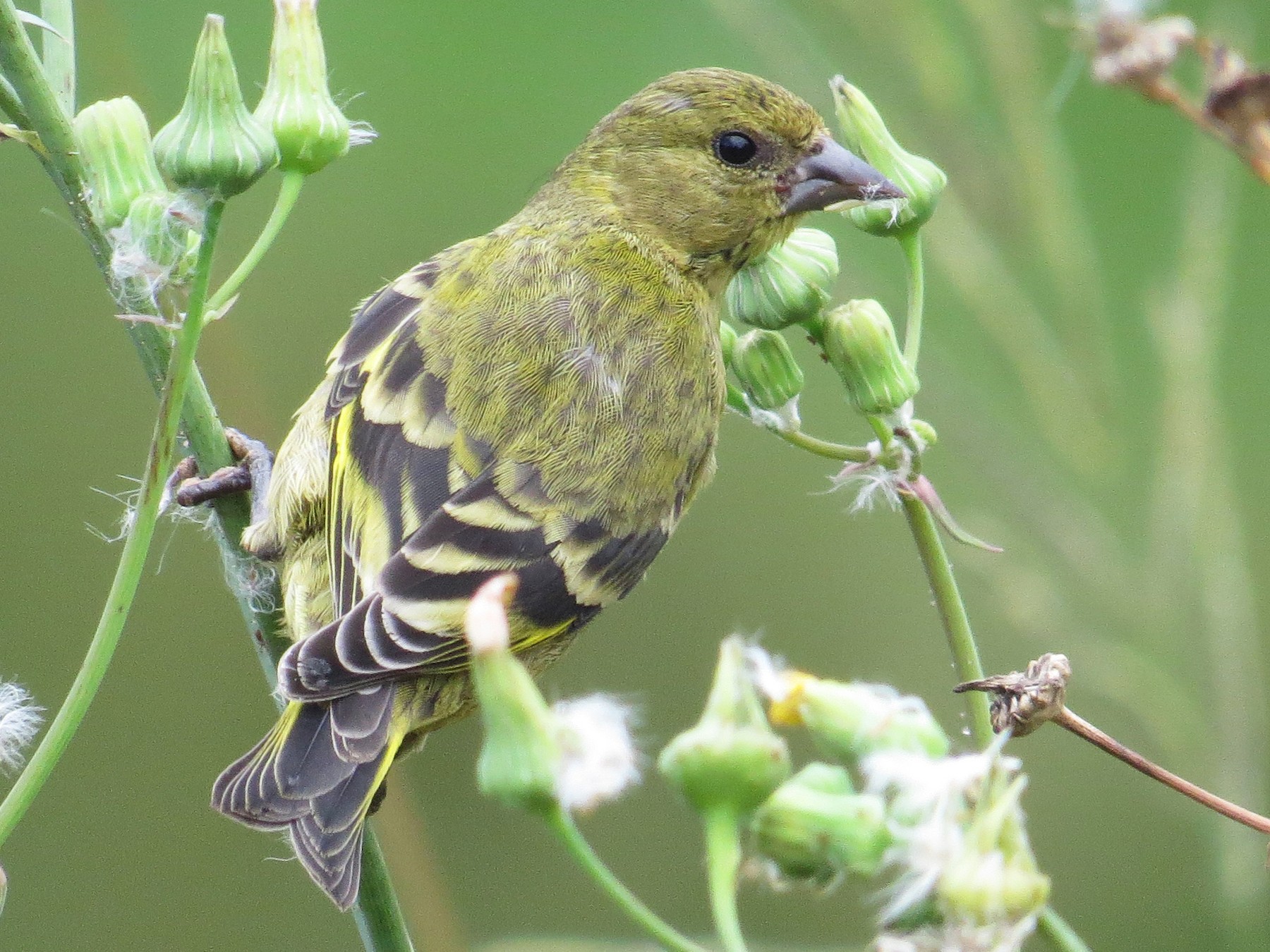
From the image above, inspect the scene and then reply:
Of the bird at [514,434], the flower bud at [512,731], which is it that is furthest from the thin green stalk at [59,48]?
the flower bud at [512,731]

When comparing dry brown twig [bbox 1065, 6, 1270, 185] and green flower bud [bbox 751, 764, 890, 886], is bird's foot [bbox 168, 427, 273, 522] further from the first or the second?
dry brown twig [bbox 1065, 6, 1270, 185]

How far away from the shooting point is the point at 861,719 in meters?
1.60

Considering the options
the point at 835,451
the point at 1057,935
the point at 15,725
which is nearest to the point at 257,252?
the point at 15,725

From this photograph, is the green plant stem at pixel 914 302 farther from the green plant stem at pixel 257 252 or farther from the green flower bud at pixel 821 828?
the green plant stem at pixel 257 252

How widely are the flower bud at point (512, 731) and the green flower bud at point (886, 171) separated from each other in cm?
109

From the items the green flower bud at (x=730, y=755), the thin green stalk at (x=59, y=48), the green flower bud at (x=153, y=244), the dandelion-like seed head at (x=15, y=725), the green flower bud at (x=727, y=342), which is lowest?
the dandelion-like seed head at (x=15, y=725)

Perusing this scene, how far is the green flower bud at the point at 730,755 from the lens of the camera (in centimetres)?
149

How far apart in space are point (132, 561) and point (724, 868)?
707mm

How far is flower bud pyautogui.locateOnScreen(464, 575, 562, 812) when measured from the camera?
4.57 feet

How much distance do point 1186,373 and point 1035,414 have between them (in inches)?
13.8

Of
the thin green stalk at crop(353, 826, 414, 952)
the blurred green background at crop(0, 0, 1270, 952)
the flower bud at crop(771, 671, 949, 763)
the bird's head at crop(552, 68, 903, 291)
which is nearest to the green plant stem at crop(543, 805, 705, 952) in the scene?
the flower bud at crop(771, 671, 949, 763)

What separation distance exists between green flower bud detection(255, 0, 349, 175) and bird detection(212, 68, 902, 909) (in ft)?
2.46

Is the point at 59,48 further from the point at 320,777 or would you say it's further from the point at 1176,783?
the point at 1176,783

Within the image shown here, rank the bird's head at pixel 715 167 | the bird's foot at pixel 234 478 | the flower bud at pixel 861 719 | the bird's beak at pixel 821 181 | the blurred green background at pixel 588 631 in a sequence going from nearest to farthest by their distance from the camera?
1. the flower bud at pixel 861 719
2. the bird's foot at pixel 234 478
3. the bird's beak at pixel 821 181
4. the bird's head at pixel 715 167
5. the blurred green background at pixel 588 631
